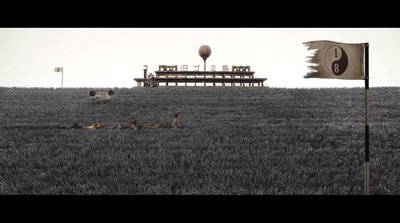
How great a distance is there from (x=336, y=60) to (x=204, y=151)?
4.61 metres

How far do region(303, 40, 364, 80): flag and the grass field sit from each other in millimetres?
2606

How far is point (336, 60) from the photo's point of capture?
4434 mm

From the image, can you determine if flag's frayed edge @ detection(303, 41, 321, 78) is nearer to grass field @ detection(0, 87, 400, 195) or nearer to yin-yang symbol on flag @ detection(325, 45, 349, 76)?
yin-yang symbol on flag @ detection(325, 45, 349, 76)

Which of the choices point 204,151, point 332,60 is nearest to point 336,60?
point 332,60

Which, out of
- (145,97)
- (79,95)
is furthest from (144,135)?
(79,95)

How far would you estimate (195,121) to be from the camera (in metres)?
12.0

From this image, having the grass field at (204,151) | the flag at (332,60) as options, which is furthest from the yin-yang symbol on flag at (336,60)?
the grass field at (204,151)

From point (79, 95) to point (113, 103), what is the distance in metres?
4.78

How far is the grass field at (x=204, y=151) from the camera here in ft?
19.0

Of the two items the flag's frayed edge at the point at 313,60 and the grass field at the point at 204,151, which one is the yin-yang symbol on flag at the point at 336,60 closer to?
the flag's frayed edge at the point at 313,60

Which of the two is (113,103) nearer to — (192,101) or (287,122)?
(192,101)

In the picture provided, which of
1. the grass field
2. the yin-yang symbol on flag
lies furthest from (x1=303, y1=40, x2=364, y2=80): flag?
the grass field

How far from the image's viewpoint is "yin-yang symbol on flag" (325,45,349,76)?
4.42 metres

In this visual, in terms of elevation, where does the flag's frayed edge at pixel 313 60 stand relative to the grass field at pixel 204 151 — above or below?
above
